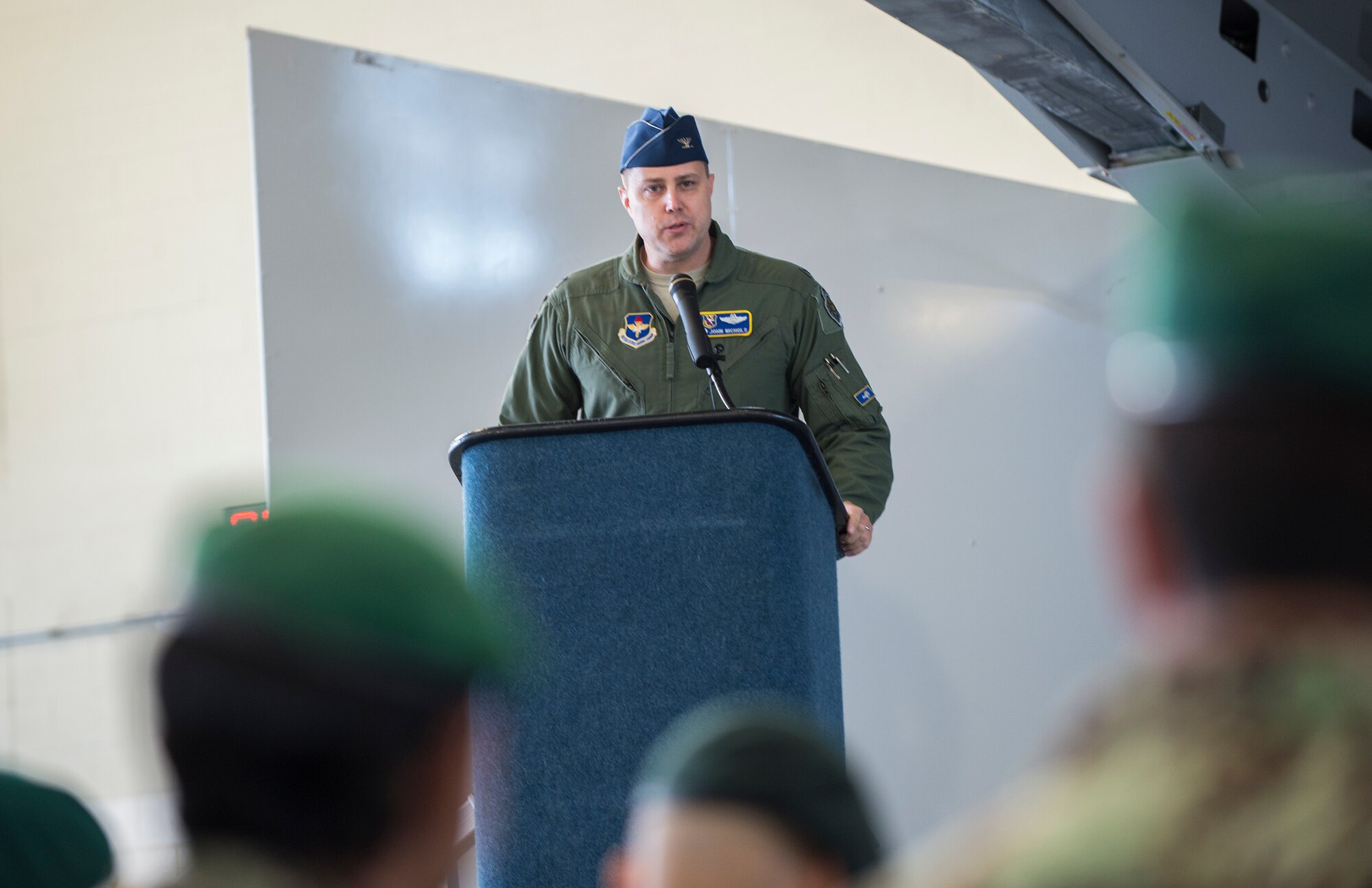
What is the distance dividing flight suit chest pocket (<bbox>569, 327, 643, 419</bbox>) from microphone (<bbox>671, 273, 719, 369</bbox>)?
0.57 ft

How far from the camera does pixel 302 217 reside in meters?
3.42

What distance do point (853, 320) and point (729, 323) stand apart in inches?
46.8

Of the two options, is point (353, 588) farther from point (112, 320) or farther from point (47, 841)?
point (112, 320)

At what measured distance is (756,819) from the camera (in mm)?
631

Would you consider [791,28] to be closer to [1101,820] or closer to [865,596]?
[865,596]

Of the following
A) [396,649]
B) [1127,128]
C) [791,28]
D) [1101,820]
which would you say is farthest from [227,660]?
[791,28]

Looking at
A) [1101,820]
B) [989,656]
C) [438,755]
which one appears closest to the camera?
[1101,820]

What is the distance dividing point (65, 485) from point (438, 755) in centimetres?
506

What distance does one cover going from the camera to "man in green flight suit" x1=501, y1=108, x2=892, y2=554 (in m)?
2.27

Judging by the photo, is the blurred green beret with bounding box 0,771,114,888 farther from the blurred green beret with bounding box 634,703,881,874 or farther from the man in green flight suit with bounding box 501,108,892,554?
the man in green flight suit with bounding box 501,108,892,554

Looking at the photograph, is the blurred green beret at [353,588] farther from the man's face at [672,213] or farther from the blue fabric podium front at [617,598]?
the man's face at [672,213]

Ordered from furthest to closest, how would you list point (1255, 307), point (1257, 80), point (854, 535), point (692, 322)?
1. point (1257, 80)
2. point (692, 322)
3. point (854, 535)
4. point (1255, 307)

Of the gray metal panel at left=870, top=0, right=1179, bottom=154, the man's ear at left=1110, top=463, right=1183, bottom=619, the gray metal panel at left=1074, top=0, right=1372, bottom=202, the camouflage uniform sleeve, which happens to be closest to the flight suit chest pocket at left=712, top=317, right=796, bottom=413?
the camouflage uniform sleeve

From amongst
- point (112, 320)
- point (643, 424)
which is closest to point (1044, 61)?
point (643, 424)
